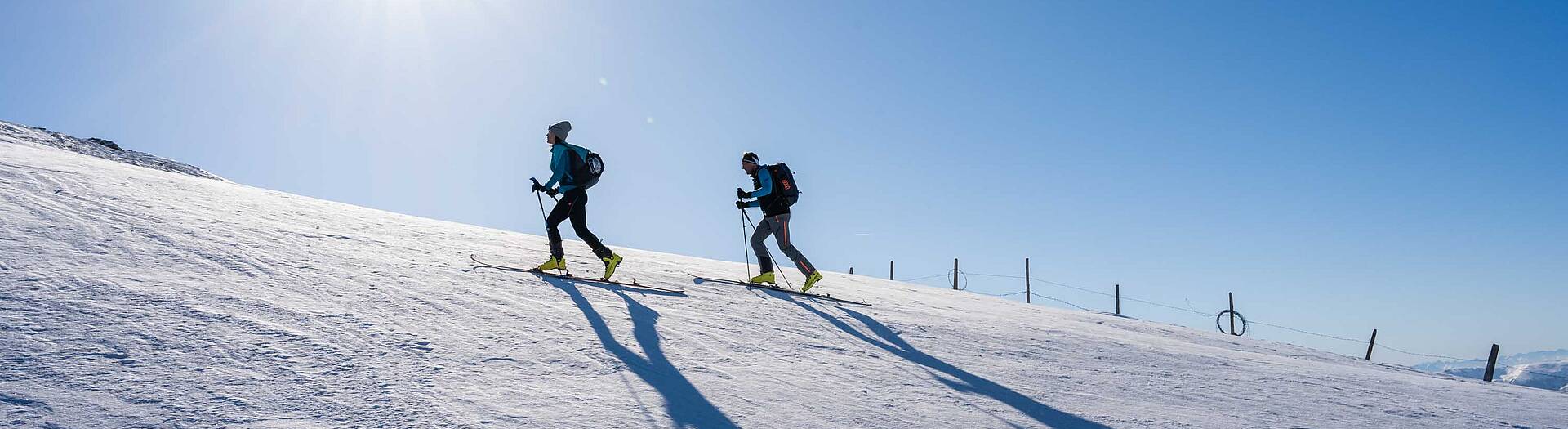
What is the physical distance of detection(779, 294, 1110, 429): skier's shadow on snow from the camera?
4359 millimetres

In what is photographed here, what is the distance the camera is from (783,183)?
32.2ft

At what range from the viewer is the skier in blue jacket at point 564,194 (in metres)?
8.49

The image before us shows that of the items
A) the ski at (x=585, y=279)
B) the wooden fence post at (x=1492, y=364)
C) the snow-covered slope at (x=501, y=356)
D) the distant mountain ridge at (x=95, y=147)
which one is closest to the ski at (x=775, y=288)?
the snow-covered slope at (x=501, y=356)

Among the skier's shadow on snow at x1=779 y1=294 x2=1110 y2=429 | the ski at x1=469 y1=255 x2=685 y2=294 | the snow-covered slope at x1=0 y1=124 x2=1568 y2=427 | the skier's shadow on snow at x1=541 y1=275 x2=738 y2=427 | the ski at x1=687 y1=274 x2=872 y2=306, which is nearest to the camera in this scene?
the snow-covered slope at x1=0 y1=124 x2=1568 y2=427

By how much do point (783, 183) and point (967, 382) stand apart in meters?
5.11

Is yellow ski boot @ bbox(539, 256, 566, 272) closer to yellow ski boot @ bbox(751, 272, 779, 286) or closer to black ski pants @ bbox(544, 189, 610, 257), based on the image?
black ski pants @ bbox(544, 189, 610, 257)

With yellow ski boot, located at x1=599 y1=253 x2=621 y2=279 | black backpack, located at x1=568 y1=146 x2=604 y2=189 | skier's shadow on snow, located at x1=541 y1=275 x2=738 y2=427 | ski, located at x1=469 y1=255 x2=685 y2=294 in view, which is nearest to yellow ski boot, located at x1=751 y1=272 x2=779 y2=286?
ski, located at x1=469 y1=255 x2=685 y2=294

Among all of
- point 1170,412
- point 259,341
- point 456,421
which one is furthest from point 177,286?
point 1170,412

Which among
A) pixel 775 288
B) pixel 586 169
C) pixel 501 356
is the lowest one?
pixel 501 356

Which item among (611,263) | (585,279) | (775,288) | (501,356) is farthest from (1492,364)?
(501,356)

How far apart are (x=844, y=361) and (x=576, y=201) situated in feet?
14.7

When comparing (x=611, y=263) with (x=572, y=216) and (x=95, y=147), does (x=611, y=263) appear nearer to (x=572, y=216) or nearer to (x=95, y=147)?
(x=572, y=216)

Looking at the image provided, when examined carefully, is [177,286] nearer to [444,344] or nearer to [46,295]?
[46,295]

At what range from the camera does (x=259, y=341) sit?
4.00m
